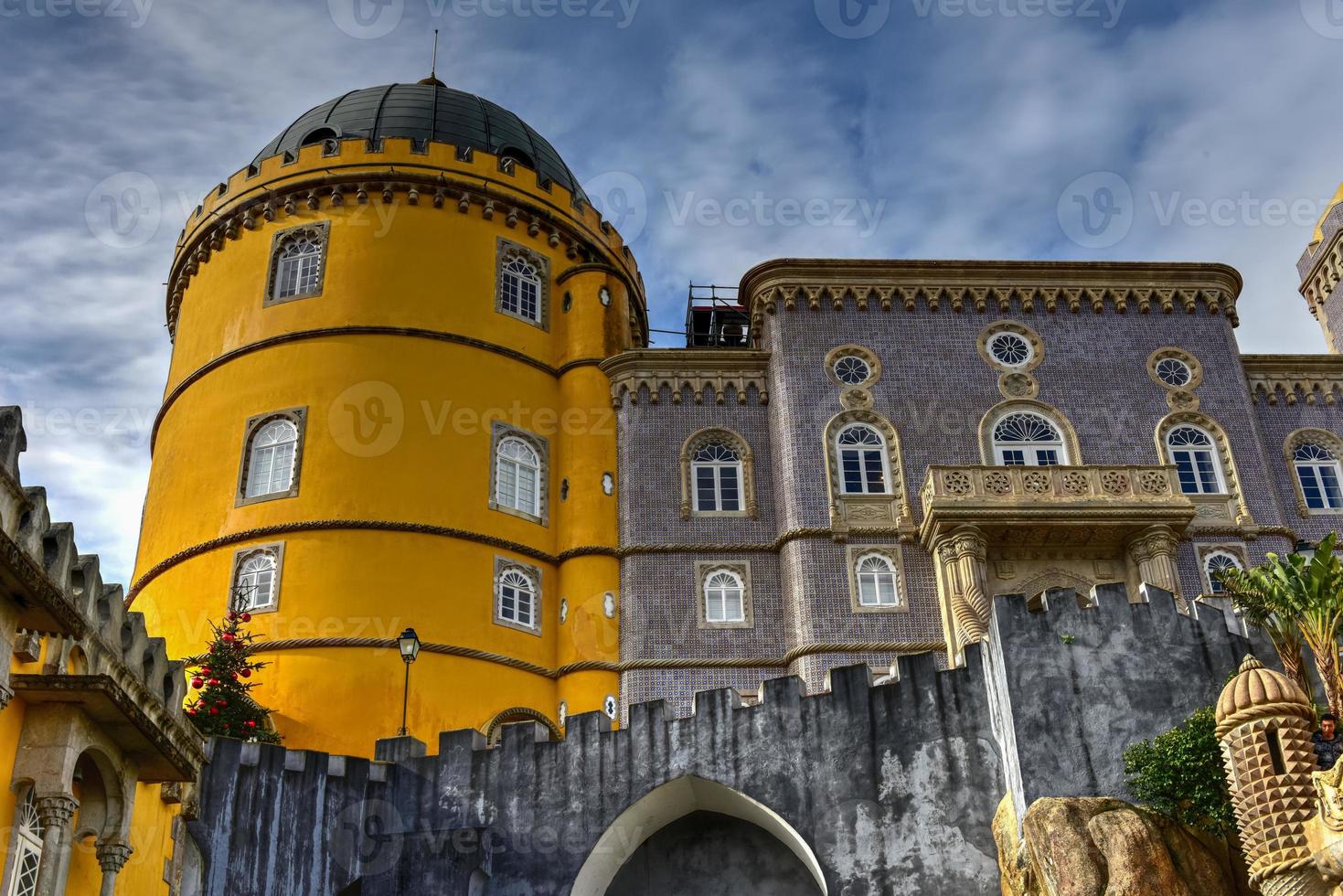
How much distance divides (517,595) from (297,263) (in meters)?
9.58

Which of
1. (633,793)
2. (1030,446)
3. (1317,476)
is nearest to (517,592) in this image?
(633,793)

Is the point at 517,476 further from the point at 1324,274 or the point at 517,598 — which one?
the point at 1324,274

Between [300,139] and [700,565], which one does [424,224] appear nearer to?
[300,139]

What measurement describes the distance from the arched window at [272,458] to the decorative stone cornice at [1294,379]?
21693 millimetres

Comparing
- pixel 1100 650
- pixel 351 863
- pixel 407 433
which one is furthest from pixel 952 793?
pixel 407 433

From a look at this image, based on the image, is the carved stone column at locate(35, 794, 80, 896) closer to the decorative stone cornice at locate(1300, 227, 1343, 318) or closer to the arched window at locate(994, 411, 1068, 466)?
the arched window at locate(994, 411, 1068, 466)

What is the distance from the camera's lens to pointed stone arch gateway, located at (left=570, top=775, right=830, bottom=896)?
22.7 meters

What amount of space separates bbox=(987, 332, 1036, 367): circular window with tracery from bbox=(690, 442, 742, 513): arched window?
6394 millimetres

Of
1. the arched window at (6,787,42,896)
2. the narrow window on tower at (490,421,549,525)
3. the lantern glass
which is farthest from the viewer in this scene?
the narrow window on tower at (490,421,549,525)

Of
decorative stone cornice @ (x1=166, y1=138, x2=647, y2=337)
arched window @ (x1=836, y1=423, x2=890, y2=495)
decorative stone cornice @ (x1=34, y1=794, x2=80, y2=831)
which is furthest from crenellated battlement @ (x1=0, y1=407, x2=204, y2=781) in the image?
decorative stone cornice @ (x1=166, y1=138, x2=647, y2=337)

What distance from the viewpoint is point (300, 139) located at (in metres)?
37.5

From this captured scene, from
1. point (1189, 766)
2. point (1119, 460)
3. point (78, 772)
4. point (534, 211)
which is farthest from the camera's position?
point (534, 211)

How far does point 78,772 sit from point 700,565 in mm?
16852

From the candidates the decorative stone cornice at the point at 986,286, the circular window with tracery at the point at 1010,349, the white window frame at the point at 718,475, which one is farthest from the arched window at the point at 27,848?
the circular window with tracery at the point at 1010,349
